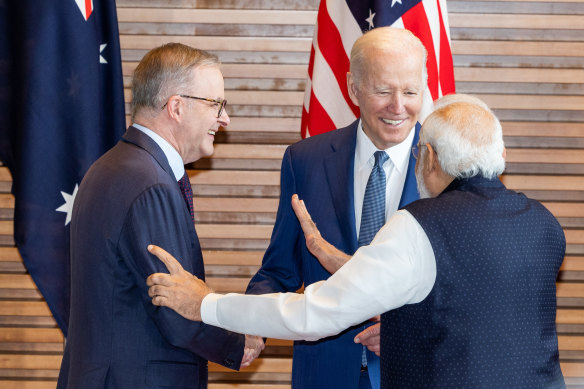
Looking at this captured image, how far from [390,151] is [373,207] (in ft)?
0.73

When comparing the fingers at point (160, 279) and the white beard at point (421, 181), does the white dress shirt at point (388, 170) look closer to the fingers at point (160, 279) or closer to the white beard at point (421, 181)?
the white beard at point (421, 181)

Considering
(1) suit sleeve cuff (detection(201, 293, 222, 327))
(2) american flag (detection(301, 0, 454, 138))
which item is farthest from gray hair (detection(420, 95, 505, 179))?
(2) american flag (detection(301, 0, 454, 138))

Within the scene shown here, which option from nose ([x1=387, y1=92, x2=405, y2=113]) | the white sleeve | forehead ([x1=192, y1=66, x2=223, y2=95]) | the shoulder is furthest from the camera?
the shoulder

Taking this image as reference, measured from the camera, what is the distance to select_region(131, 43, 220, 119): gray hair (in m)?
2.05

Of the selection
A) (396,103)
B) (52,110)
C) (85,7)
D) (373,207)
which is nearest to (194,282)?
(373,207)

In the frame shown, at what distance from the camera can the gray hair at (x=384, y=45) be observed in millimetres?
2258

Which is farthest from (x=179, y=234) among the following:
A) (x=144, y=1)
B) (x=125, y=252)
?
(x=144, y=1)

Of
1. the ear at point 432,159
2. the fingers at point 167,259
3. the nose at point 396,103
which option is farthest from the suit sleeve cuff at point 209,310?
the nose at point 396,103

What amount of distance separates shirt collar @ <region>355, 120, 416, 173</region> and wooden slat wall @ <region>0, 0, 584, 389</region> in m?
1.38

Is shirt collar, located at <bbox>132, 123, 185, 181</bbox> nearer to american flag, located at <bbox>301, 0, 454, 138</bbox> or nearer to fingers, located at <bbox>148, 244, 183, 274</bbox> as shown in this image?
fingers, located at <bbox>148, 244, 183, 274</bbox>

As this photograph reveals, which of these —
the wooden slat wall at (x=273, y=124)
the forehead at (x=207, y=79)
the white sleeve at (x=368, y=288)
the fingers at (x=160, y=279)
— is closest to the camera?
the white sleeve at (x=368, y=288)

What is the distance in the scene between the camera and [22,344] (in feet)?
12.2

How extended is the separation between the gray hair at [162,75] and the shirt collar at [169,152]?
7 cm

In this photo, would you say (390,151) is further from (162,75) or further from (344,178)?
(162,75)
